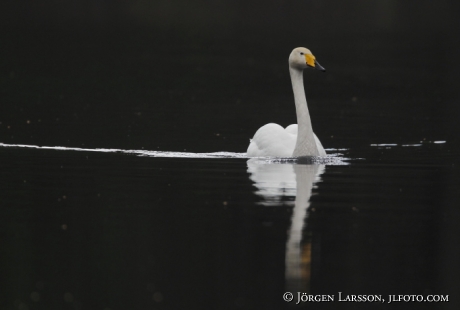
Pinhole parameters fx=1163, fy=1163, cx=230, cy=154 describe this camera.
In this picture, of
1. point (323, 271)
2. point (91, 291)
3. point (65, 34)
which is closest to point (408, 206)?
point (323, 271)

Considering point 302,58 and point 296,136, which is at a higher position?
point 302,58

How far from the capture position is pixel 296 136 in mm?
15586

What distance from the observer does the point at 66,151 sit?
1561 centimetres

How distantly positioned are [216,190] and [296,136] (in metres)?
3.62

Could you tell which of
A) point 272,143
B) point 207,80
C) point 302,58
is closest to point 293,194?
point 272,143

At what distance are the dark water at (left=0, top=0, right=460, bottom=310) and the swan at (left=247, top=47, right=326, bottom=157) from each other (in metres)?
0.26

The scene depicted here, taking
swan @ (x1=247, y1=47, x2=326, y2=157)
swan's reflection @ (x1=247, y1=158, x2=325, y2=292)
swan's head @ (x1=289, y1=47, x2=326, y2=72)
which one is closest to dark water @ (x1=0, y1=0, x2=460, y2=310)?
swan's reflection @ (x1=247, y1=158, x2=325, y2=292)

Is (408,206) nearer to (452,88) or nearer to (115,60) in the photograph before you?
(452,88)

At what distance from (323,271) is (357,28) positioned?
47223mm

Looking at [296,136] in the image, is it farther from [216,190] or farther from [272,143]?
[216,190]

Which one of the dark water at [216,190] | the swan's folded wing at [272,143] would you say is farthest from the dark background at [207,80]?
the swan's folded wing at [272,143]

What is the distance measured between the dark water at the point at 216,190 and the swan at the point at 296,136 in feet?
0.84

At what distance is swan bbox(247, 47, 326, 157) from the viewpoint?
14781mm

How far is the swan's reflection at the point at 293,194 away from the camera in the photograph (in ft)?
28.5
